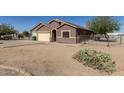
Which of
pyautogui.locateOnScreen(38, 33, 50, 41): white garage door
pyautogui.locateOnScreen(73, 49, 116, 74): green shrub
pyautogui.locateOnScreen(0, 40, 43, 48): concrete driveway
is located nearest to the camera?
pyautogui.locateOnScreen(73, 49, 116, 74): green shrub

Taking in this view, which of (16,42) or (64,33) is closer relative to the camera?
(16,42)

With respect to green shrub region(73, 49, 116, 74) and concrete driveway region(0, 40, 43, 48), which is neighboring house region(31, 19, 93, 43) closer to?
concrete driveway region(0, 40, 43, 48)

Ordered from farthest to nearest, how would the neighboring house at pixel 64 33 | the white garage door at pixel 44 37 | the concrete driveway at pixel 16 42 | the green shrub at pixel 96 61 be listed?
the neighboring house at pixel 64 33, the white garage door at pixel 44 37, the concrete driveway at pixel 16 42, the green shrub at pixel 96 61

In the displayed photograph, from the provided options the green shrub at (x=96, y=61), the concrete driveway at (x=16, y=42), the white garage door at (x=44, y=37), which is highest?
the white garage door at (x=44, y=37)

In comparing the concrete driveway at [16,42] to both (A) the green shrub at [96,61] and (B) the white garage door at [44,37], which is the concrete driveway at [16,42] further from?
(A) the green shrub at [96,61]

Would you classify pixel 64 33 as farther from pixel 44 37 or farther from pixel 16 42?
pixel 16 42

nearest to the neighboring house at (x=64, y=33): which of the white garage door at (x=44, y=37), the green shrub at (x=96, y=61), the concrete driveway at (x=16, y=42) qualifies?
the white garage door at (x=44, y=37)

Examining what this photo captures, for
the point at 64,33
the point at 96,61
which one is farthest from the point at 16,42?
the point at 96,61

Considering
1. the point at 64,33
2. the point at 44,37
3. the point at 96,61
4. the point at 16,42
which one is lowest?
→ the point at 96,61

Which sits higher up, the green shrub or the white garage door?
the white garage door

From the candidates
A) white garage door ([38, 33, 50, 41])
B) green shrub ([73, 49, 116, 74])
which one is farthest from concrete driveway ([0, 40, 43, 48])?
green shrub ([73, 49, 116, 74])
